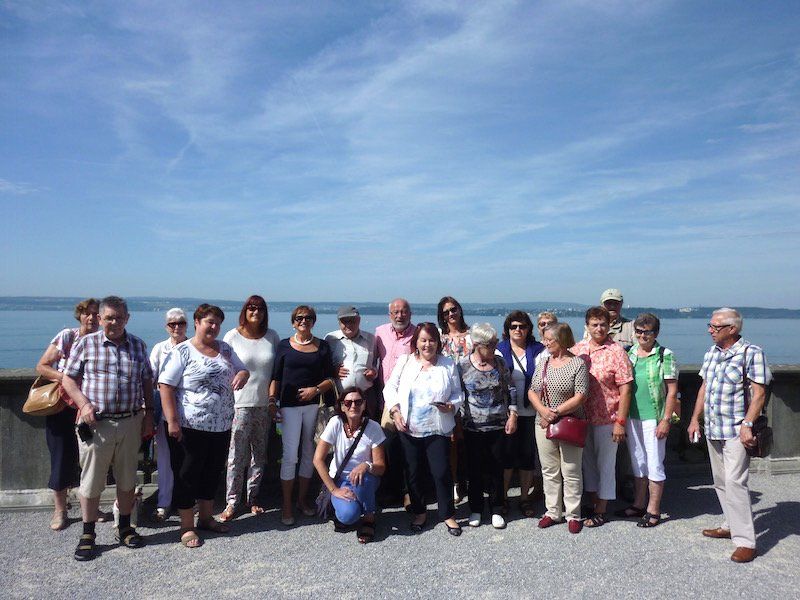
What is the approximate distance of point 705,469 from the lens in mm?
6031

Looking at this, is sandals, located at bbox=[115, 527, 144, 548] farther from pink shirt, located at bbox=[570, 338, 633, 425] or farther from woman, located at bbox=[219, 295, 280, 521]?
pink shirt, located at bbox=[570, 338, 633, 425]

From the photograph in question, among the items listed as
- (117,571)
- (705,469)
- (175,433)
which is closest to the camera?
(117,571)

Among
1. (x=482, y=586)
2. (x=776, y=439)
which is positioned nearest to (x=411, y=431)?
(x=482, y=586)

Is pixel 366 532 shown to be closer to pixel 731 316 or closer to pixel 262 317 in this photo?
pixel 262 317

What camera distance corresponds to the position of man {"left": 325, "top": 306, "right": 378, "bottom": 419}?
5008 millimetres

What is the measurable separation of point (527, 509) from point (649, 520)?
0.92m

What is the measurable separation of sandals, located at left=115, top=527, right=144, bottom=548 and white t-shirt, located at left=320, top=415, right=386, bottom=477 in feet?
4.61

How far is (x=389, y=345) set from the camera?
521cm

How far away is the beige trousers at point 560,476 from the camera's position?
4504mm

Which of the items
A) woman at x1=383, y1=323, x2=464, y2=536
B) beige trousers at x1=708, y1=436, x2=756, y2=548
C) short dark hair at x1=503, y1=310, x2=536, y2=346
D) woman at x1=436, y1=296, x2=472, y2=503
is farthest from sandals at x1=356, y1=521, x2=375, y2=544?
beige trousers at x1=708, y1=436, x2=756, y2=548

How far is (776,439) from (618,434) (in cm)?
266

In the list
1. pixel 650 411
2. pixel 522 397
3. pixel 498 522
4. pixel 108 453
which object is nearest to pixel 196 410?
pixel 108 453

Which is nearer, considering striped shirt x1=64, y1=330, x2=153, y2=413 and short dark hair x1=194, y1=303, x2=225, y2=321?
striped shirt x1=64, y1=330, x2=153, y2=413

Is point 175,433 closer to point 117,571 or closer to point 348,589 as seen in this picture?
point 117,571
